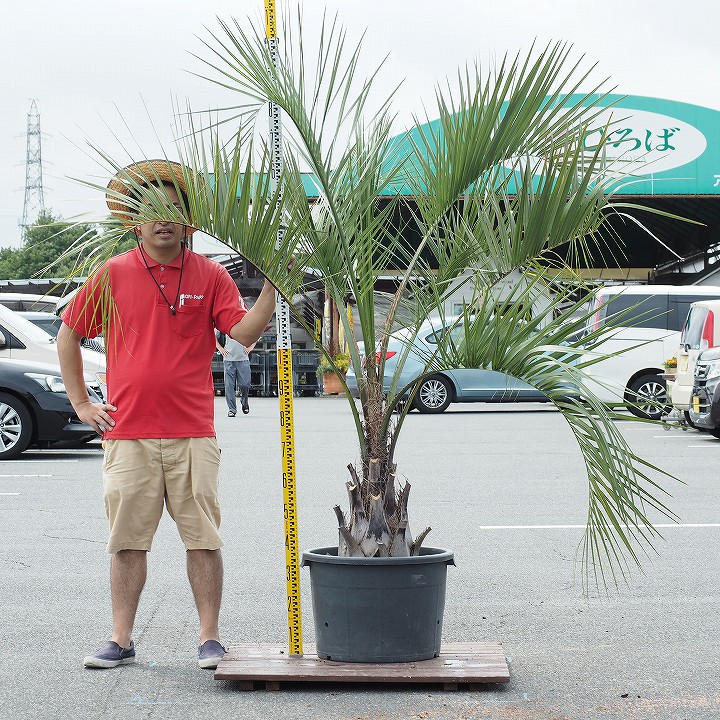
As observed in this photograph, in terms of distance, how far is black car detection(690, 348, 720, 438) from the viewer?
51.0 feet

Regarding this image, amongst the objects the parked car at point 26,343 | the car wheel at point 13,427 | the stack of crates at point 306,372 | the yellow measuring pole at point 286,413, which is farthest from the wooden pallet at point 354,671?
the stack of crates at point 306,372

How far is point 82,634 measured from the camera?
5.62m

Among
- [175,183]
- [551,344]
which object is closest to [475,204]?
[551,344]

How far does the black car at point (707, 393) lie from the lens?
15541 mm

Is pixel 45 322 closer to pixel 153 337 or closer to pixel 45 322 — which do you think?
pixel 45 322

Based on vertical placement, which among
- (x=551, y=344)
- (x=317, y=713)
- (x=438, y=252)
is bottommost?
(x=317, y=713)

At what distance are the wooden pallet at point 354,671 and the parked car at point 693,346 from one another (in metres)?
13.0

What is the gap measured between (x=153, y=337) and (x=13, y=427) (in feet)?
30.2

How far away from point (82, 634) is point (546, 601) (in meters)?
2.39

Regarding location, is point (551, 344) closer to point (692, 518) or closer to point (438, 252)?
point (438, 252)

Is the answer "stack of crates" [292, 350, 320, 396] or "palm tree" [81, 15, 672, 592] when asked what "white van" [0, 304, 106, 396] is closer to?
"palm tree" [81, 15, 672, 592]

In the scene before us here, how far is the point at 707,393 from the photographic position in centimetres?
1575

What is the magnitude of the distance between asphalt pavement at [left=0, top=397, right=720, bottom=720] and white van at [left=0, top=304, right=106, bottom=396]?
6.49 feet

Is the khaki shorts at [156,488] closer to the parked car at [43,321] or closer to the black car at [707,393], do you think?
the black car at [707,393]
